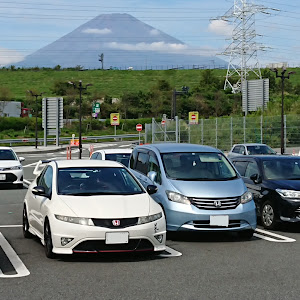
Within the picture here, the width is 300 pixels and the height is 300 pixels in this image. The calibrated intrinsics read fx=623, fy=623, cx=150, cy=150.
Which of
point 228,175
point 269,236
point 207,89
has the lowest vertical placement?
point 269,236

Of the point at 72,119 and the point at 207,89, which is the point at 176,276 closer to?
the point at 72,119

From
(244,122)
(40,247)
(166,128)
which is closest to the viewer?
(40,247)

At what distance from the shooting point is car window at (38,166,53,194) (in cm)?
1001

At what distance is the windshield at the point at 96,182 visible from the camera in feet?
31.5

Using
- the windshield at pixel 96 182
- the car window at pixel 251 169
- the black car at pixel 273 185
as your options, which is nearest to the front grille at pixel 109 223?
the windshield at pixel 96 182

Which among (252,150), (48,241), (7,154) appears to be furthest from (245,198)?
(252,150)

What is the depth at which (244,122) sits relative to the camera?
146 ft

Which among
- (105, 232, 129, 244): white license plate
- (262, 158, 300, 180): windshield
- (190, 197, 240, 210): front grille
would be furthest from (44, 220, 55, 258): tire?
(262, 158, 300, 180): windshield

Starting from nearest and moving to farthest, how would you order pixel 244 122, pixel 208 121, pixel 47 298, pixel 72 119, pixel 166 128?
pixel 47 298 → pixel 244 122 → pixel 208 121 → pixel 166 128 → pixel 72 119

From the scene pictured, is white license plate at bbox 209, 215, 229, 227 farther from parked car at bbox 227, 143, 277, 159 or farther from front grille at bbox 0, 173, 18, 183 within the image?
parked car at bbox 227, 143, 277, 159

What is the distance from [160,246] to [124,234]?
707mm

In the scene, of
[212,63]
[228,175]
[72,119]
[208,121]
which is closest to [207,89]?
[72,119]

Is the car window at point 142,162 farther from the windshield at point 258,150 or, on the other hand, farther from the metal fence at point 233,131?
the metal fence at point 233,131

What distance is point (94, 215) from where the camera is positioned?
858cm
